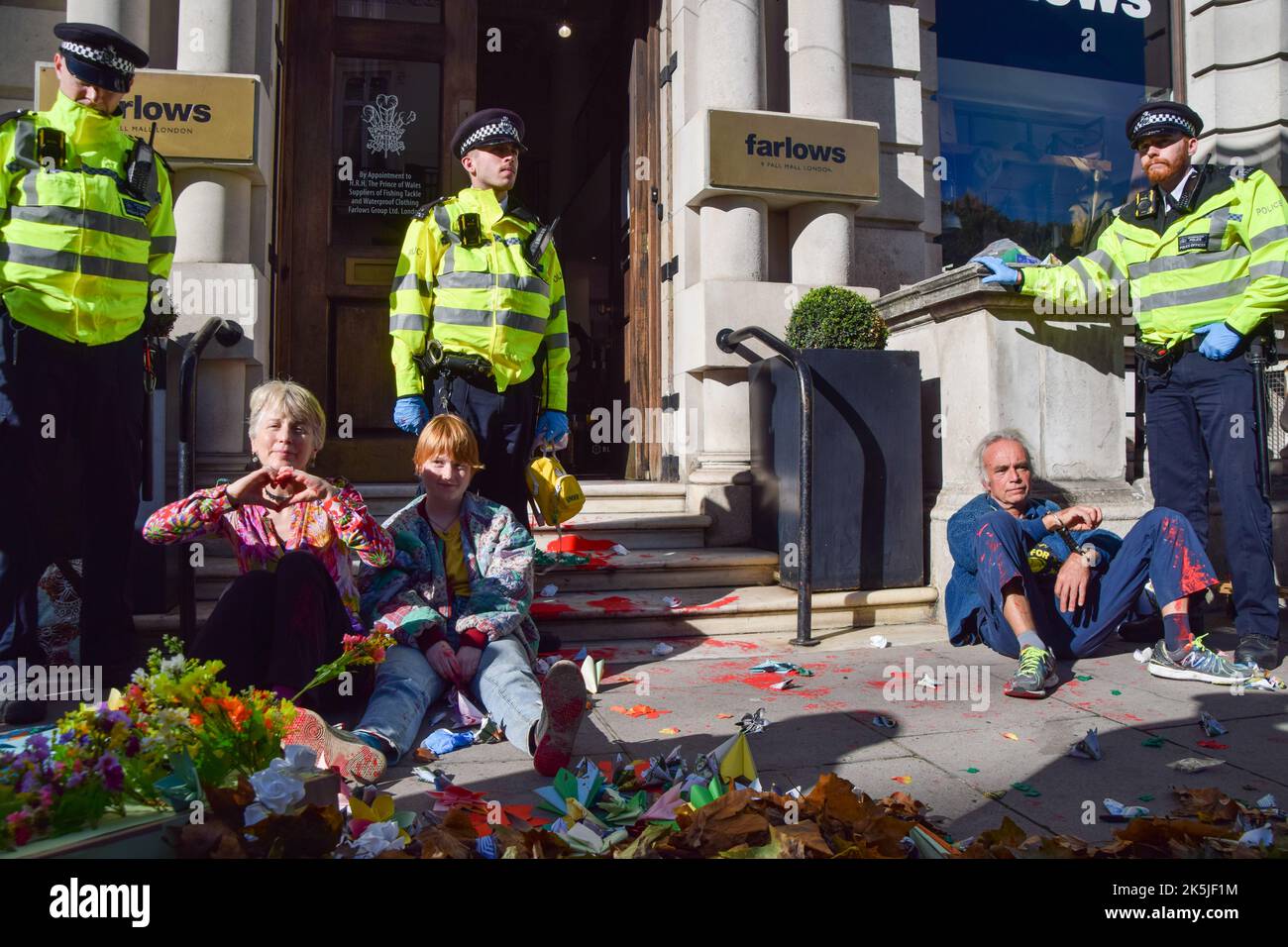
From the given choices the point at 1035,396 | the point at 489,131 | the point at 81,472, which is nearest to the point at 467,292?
the point at 489,131

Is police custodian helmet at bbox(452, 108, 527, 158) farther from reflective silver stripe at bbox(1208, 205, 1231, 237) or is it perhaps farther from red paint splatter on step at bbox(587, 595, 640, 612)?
reflective silver stripe at bbox(1208, 205, 1231, 237)

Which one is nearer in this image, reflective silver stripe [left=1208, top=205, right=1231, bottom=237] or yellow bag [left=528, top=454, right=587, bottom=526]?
reflective silver stripe [left=1208, top=205, right=1231, bottom=237]

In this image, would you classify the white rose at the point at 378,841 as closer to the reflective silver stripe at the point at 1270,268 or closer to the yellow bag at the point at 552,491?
the yellow bag at the point at 552,491

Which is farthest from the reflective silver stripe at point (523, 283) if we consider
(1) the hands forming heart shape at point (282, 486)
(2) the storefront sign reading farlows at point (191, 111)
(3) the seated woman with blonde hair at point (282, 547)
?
(2) the storefront sign reading farlows at point (191, 111)

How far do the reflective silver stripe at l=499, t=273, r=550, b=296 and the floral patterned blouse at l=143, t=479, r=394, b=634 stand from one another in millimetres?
1287

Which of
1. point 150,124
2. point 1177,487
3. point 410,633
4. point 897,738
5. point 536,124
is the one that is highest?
point 536,124

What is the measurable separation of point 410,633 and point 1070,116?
7.50m

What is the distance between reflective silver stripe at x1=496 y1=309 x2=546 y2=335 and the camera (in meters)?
4.23

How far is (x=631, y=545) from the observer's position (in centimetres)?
584

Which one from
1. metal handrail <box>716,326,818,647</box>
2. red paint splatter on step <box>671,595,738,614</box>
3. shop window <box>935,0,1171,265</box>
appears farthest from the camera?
shop window <box>935,0,1171,265</box>

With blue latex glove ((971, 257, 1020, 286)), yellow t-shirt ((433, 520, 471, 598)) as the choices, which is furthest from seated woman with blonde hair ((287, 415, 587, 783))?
blue latex glove ((971, 257, 1020, 286))

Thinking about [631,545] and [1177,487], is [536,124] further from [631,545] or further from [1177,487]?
[1177,487]

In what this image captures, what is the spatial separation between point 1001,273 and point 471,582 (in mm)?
3185
